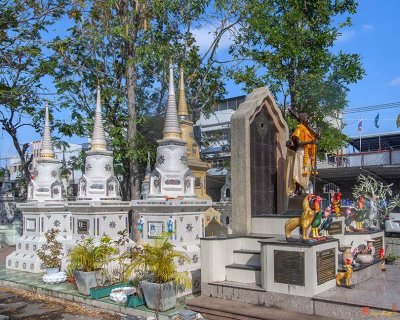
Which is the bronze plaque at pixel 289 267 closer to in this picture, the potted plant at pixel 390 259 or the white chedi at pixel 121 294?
the white chedi at pixel 121 294

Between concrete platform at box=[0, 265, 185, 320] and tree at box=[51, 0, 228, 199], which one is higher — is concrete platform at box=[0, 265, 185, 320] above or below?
below

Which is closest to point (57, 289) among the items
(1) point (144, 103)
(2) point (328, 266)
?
(2) point (328, 266)

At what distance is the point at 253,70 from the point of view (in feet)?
66.1

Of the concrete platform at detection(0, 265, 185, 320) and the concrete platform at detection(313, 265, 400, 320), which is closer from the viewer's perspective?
the concrete platform at detection(313, 265, 400, 320)

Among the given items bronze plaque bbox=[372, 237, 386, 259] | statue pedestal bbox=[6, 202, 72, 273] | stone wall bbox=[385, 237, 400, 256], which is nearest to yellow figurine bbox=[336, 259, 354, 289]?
bronze plaque bbox=[372, 237, 386, 259]

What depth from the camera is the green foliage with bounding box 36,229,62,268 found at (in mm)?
14070

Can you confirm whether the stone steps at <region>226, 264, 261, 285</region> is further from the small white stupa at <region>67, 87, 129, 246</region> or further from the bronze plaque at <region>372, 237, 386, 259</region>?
the small white stupa at <region>67, 87, 129, 246</region>

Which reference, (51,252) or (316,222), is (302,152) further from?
(51,252)

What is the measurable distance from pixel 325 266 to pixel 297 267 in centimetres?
70

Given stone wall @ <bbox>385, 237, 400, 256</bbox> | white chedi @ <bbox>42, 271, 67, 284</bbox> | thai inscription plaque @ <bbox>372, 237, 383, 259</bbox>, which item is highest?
thai inscription plaque @ <bbox>372, 237, 383, 259</bbox>

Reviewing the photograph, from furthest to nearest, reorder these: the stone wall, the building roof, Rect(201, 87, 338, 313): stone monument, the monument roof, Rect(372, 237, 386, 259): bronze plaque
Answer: the building roof
the stone wall
the monument roof
Rect(372, 237, 386, 259): bronze plaque
Rect(201, 87, 338, 313): stone monument

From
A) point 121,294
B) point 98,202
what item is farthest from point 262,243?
point 98,202

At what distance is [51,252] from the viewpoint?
14.3m

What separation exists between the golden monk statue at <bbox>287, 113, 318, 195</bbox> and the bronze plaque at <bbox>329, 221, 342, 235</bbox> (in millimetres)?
1245
